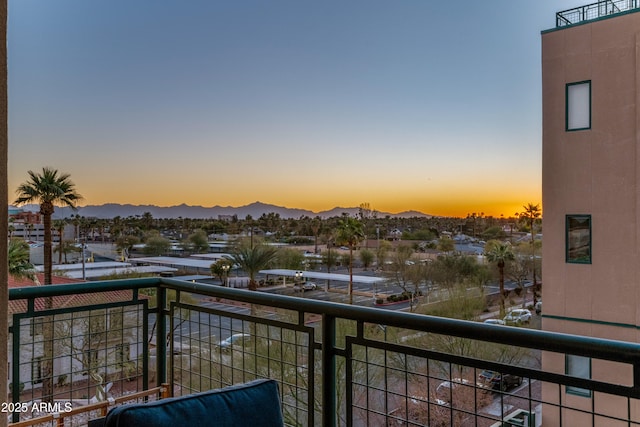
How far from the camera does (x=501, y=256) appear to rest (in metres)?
11.9

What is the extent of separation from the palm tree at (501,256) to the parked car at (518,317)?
564 millimetres

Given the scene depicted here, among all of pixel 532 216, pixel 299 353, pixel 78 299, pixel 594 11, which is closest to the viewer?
pixel 299 353

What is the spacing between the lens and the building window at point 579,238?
6957mm

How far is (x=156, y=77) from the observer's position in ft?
33.5

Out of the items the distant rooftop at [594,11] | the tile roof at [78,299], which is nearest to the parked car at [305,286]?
the distant rooftop at [594,11]

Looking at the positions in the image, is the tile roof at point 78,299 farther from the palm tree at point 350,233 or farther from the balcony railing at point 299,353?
the palm tree at point 350,233

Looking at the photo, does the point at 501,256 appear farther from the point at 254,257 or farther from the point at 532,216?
the point at 254,257

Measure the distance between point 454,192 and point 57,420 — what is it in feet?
41.1

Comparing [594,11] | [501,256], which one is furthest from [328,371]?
[501,256]

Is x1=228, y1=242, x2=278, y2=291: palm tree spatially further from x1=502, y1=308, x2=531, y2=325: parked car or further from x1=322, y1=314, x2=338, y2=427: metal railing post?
x1=322, y1=314, x2=338, y2=427: metal railing post

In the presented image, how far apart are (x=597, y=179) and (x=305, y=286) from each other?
798 cm

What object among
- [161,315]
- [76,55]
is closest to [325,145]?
[76,55]

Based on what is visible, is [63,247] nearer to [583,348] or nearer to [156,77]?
[156,77]

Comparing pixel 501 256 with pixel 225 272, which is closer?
pixel 225 272
